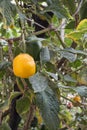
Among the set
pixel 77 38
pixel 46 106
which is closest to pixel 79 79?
pixel 77 38

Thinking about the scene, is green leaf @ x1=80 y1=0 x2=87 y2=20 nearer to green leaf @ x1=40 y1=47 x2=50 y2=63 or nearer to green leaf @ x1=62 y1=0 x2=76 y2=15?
green leaf @ x1=62 y1=0 x2=76 y2=15

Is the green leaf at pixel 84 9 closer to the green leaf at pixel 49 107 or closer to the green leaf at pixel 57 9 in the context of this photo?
the green leaf at pixel 57 9

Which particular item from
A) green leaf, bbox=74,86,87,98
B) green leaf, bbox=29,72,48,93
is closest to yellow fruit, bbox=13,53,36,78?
green leaf, bbox=29,72,48,93

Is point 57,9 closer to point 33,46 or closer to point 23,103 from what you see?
point 33,46

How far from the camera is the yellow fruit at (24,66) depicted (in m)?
0.60

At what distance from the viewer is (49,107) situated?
0.67 metres

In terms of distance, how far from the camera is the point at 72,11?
87 centimetres

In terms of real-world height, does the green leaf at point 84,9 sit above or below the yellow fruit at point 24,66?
above

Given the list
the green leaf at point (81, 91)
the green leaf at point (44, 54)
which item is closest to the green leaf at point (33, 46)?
the green leaf at point (44, 54)

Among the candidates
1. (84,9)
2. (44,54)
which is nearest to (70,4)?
(84,9)

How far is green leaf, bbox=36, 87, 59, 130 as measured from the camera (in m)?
0.65

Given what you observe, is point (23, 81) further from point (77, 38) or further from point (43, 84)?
point (77, 38)

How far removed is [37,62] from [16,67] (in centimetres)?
8

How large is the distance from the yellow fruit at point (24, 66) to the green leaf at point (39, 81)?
0.03 m
